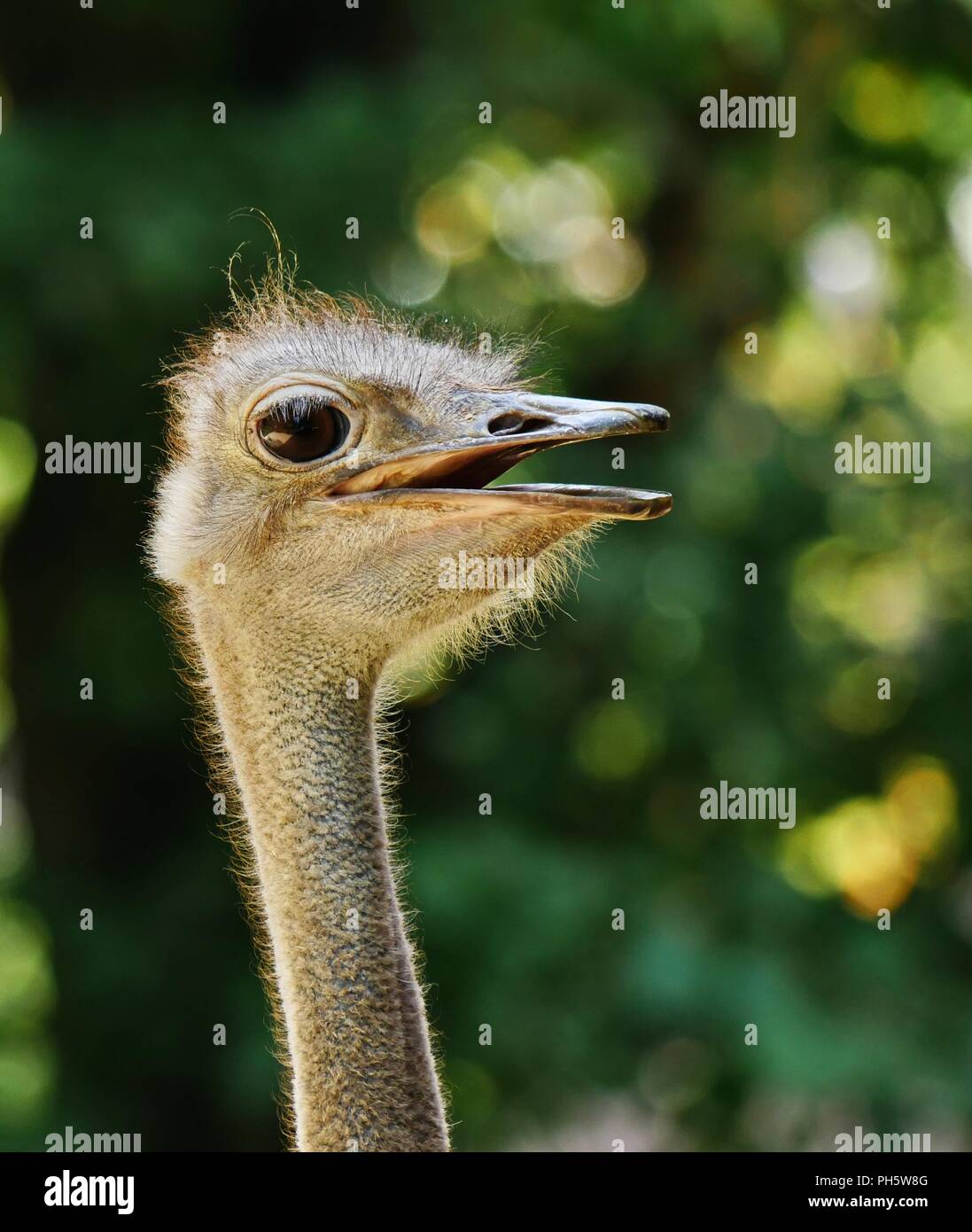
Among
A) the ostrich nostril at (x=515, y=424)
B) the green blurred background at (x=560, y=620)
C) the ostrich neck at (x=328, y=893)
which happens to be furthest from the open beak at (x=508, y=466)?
the green blurred background at (x=560, y=620)

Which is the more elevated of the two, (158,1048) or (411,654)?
(411,654)

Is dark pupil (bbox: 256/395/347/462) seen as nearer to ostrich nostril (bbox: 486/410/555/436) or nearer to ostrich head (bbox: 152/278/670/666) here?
ostrich head (bbox: 152/278/670/666)

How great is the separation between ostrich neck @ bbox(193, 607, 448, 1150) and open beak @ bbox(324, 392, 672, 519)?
222 millimetres

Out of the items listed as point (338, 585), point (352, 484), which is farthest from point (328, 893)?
point (352, 484)

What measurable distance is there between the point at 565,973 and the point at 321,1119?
328 cm

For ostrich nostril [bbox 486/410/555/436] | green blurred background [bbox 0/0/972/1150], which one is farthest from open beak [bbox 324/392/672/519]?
green blurred background [bbox 0/0/972/1150]

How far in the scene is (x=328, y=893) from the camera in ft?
6.55

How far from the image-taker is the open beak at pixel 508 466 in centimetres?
186

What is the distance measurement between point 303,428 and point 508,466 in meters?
0.25

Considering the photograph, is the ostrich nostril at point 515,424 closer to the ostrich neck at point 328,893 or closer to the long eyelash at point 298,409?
the long eyelash at point 298,409

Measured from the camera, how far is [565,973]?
203 inches

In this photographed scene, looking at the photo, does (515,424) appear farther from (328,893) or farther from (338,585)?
(328,893)

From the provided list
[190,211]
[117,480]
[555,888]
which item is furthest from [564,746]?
[190,211]
